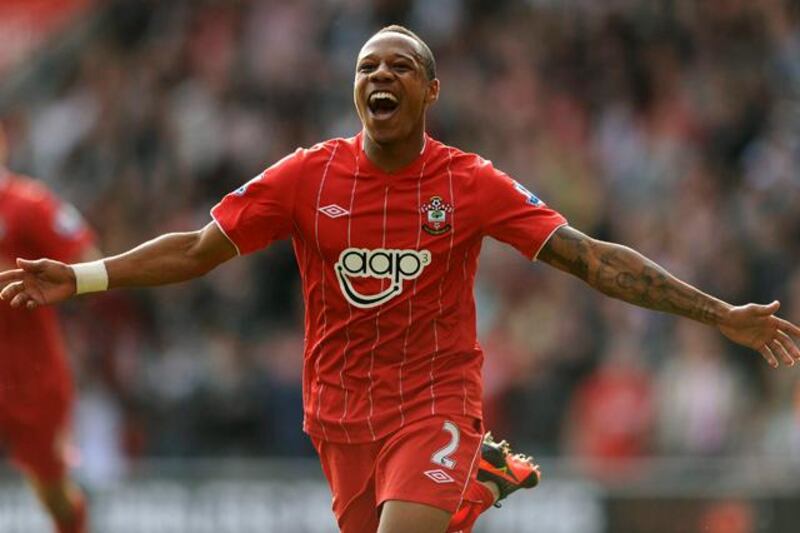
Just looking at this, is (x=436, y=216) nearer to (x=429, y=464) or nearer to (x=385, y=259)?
(x=385, y=259)

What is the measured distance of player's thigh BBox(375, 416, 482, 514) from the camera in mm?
7742

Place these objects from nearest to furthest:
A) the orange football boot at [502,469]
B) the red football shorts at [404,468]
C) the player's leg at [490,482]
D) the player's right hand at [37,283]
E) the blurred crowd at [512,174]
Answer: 1. the player's right hand at [37,283]
2. the red football shorts at [404,468]
3. the player's leg at [490,482]
4. the orange football boot at [502,469]
5. the blurred crowd at [512,174]

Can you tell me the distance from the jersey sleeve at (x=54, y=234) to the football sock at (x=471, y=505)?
344 centimetres

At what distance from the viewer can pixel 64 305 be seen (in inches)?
666

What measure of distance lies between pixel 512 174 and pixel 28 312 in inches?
255

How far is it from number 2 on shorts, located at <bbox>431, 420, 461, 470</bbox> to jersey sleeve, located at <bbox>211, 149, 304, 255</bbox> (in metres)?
1.14

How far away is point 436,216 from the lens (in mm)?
7930

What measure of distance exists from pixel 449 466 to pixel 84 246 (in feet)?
12.1

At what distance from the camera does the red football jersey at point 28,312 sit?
35.2 feet

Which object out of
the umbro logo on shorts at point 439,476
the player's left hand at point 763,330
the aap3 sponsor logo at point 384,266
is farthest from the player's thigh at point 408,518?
the player's left hand at point 763,330

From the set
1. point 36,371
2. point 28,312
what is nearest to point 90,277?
point 28,312

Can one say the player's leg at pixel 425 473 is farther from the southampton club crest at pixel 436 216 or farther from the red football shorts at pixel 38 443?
the red football shorts at pixel 38 443

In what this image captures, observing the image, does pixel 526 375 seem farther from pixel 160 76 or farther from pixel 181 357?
pixel 160 76

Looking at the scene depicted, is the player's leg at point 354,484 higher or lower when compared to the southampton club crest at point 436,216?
lower
